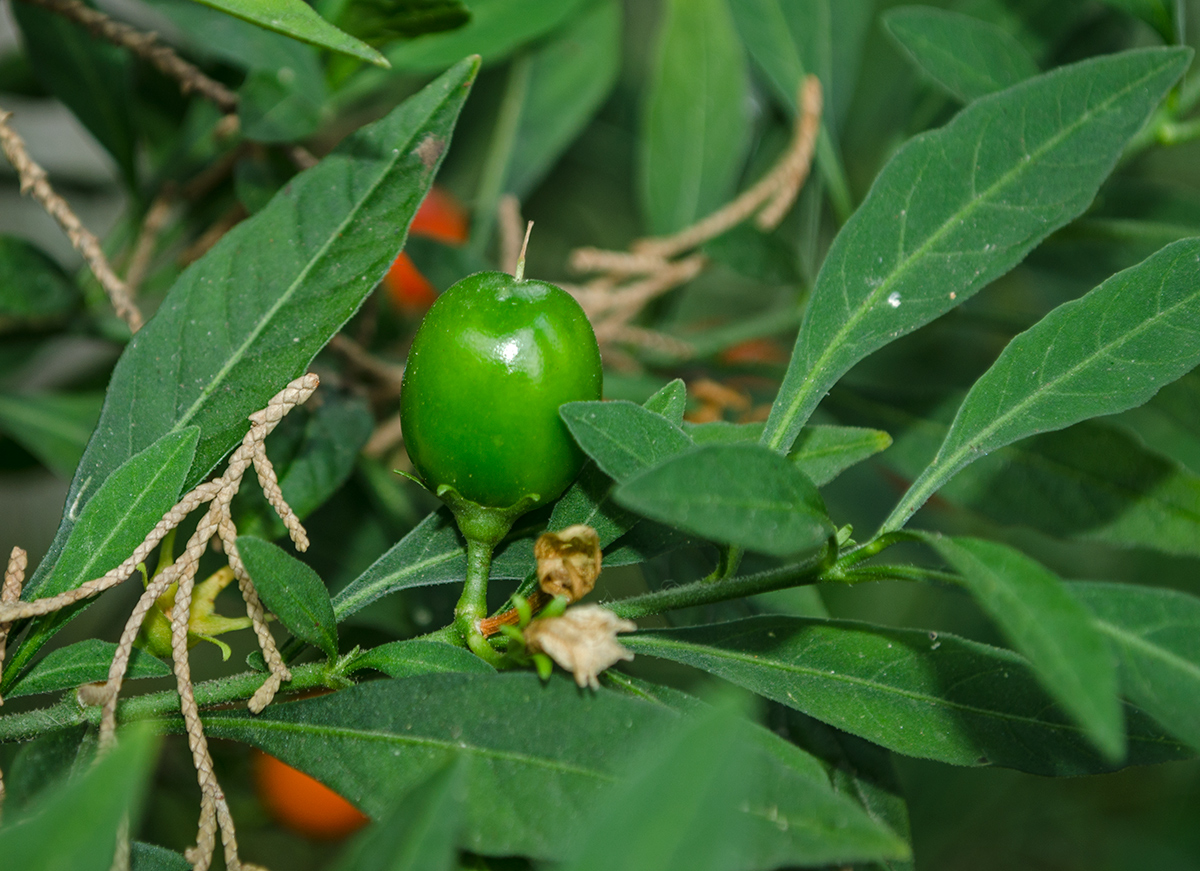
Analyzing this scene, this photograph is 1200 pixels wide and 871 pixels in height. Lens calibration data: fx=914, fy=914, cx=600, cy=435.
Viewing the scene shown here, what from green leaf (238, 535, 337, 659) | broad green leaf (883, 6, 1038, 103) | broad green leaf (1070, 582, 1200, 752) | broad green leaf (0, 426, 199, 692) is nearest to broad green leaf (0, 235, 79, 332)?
broad green leaf (0, 426, 199, 692)

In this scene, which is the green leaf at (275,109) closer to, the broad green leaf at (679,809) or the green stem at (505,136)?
the green stem at (505,136)

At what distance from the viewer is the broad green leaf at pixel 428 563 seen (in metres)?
0.67

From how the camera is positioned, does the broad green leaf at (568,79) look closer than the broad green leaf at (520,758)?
No

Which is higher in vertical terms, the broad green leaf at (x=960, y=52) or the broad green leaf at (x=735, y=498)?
the broad green leaf at (x=960, y=52)

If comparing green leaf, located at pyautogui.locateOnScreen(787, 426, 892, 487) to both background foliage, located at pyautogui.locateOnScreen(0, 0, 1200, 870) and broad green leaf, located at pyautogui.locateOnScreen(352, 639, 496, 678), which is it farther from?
broad green leaf, located at pyautogui.locateOnScreen(352, 639, 496, 678)

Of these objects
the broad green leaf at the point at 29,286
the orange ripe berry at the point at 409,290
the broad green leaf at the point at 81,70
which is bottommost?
the orange ripe berry at the point at 409,290

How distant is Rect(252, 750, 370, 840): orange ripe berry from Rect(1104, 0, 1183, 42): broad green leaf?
122 centimetres

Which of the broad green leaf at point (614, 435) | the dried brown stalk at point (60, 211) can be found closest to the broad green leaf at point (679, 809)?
the broad green leaf at point (614, 435)

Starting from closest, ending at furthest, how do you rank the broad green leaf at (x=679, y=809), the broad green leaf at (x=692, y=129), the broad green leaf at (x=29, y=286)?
the broad green leaf at (x=679, y=809), the broad green leaf at (x=29, y=286), the broad green leaf at (x=692, y=129)

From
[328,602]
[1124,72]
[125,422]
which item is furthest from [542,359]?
[1124,72]

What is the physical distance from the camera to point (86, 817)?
1.22 feet

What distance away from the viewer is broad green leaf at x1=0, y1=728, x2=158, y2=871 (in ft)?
1.21

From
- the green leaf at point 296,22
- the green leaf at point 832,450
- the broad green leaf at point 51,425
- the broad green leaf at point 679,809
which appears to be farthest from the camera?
the broad green leaf at point 51,425

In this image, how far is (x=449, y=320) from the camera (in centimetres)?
58
